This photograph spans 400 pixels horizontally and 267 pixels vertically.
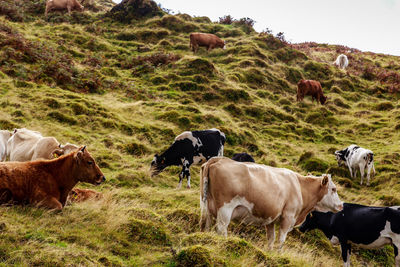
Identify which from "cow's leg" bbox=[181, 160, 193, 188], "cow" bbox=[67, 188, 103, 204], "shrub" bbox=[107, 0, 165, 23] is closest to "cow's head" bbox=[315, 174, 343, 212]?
"cow's leg" bbox=[181, 160, 193, 188]

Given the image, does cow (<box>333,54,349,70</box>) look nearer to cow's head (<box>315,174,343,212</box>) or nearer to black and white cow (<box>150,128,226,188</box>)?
black and white cow (<box>150,128,226,188</box>)

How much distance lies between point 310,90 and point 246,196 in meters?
19.8

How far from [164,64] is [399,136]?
56.7 feet

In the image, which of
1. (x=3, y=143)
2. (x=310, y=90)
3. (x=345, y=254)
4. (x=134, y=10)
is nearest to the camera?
(x=345, y=254)

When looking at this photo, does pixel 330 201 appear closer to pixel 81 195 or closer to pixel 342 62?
pixel 81 195

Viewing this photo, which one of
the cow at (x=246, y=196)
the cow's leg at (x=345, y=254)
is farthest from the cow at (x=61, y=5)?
the cow's leg at (x=345, y=254)

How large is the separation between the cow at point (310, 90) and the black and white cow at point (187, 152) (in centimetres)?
1449

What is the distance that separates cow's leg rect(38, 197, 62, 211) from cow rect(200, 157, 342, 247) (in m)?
2.97

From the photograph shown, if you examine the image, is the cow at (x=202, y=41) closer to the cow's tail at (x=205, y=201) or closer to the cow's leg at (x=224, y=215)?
the cow's tail at (x=205, y=201)

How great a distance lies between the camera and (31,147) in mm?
9289

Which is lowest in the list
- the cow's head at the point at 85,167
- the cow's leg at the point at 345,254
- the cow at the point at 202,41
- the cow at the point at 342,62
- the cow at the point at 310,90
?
the cow's leg at the point at 345,254

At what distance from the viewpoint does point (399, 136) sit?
18.8m

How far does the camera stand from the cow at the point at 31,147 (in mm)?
8820

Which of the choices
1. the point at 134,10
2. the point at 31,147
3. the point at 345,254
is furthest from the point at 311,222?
the point at 134,10
